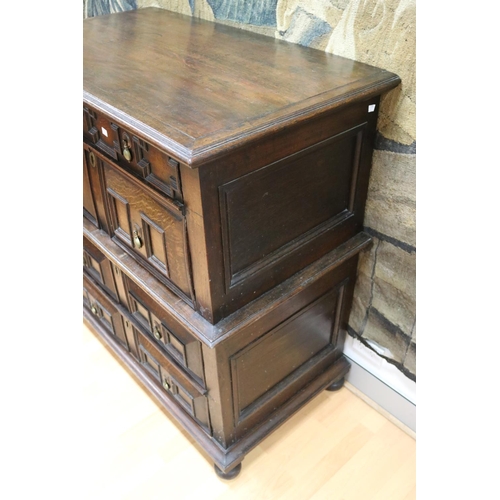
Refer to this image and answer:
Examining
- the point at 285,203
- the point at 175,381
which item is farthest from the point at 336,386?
the point at 285,203

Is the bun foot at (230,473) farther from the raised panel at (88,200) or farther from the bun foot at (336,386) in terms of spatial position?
the raised panel at (88,200)

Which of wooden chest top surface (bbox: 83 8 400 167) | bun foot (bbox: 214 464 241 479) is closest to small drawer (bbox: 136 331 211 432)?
bun foot (bbox: 214 464 241 479)

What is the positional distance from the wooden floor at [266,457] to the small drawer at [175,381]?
154 mm

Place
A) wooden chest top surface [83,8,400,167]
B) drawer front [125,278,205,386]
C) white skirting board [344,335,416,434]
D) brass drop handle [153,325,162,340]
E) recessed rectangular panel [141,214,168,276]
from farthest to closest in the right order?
white skirting board [344,335,416,434], brass drop handle [153,325,162,340], drawer front [125,278,205,386], recessed rectangular panel [141,214,168,276], wooden chest top surface [83,8,400,167]

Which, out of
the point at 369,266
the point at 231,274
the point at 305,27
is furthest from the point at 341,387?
the point at 305,27

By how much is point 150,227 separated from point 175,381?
484 mm

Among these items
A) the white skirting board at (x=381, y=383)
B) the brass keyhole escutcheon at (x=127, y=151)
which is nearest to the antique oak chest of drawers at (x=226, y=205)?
the brass keyhole escutcheon at (x=127, y=151)

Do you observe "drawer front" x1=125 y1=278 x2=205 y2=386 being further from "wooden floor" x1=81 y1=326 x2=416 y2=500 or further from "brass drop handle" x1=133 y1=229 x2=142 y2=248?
"wooden floor" x1=81 y1=326 x2=416 y2=500

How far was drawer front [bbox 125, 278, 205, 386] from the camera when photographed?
3.75ft

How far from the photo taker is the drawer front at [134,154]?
874mm

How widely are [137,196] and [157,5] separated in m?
0.86

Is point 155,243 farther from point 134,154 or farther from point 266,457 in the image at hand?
point 266,457

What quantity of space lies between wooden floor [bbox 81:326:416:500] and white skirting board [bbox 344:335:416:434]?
0.13ft

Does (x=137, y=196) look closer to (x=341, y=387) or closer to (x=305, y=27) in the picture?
(x=305, y=27)
